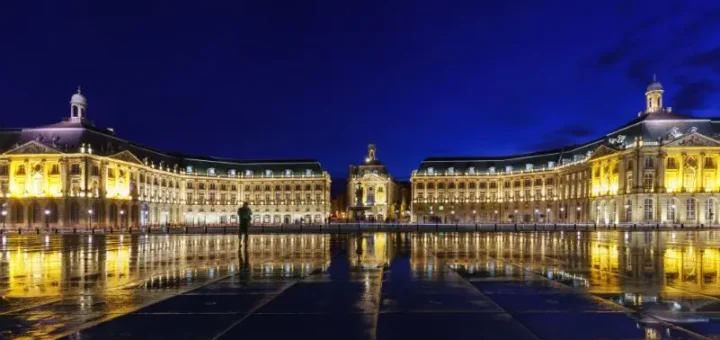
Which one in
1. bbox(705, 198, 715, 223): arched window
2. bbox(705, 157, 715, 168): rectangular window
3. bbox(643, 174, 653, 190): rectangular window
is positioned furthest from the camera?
bbox(705, 157, 715, 168): rectangular window

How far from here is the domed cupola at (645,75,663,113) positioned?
365 ft

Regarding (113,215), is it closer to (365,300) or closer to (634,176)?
(634,176)

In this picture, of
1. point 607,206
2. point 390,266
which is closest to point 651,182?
point 607,206

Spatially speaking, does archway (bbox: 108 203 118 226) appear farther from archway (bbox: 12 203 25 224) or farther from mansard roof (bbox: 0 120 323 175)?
archway (bbox: 12 203 25 224)

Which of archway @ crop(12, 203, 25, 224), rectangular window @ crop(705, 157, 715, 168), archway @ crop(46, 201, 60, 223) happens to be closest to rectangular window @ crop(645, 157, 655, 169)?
rectangular window @ crop(705, 157, 715, 168)

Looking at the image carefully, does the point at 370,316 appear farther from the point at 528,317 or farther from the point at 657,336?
the point at 657,336

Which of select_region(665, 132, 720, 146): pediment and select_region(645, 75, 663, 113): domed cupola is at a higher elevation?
select_region(645, 75, 663, 113): domed cupola

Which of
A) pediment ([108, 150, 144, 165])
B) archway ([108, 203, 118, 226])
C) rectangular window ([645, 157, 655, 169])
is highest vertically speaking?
pediment ([108, 150, 144, 165])

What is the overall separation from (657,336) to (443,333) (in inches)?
125

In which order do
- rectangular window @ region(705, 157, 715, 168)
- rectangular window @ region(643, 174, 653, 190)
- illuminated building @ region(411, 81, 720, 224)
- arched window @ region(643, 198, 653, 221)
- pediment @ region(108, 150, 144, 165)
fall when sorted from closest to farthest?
arched window @ region(643, 198, 653, 221)
illuminated building @ region(411, 81, 720, 224)
rectangular window @ region(643, 174, 653, 190)
rectangular window @ region(705, 157, 715, 168)
pediment @ region(108, 150, 144, 165)

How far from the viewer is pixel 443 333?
8547 mm

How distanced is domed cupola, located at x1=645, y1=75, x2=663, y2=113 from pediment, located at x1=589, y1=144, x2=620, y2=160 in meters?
11.4

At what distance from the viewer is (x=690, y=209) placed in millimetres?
100188

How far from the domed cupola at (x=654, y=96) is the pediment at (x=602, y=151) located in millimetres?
11363
